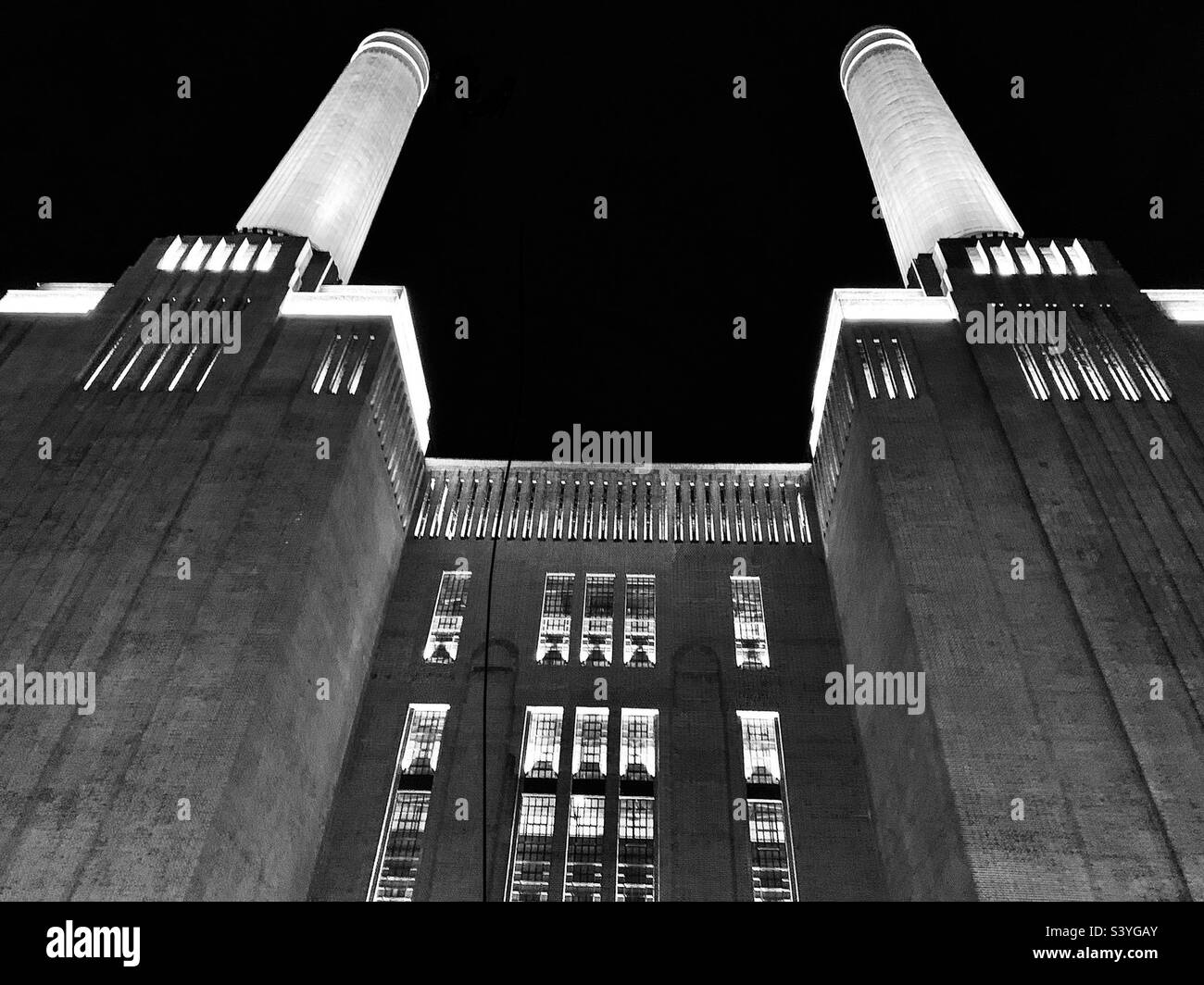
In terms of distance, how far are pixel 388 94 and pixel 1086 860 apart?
37.0m

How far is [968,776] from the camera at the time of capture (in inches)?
669

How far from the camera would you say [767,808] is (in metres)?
22.0

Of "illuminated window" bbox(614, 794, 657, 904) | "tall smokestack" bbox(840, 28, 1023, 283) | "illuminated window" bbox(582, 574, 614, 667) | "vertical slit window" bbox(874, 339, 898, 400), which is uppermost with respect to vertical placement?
"tall smokestack" bbox(840, 28, 1023, 283)

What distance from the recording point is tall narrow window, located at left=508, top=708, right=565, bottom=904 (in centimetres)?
2097

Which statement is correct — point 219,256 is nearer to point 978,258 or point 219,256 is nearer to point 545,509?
point 545,509

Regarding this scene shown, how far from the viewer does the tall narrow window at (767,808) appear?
20828mm

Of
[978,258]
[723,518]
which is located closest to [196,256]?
[723,518]

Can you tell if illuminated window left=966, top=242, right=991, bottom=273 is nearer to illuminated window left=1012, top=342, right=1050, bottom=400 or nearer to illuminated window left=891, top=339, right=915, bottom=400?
illuminated window left=1012, top=342, right=1050, bottom=400

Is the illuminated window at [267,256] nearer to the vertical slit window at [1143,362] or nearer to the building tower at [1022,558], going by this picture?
the building tower at [1022,558]

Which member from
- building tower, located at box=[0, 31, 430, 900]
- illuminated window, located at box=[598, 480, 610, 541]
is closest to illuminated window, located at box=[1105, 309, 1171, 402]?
illuminated window, located at box=[598, 480, 610, 541]

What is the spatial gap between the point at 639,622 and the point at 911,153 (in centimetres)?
2009

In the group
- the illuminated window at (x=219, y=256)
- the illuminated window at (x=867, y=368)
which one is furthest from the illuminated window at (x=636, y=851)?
the illuminated window at (x=219, y=256)

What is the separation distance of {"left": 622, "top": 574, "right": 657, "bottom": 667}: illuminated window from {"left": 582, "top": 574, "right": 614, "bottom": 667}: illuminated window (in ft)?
1.20
